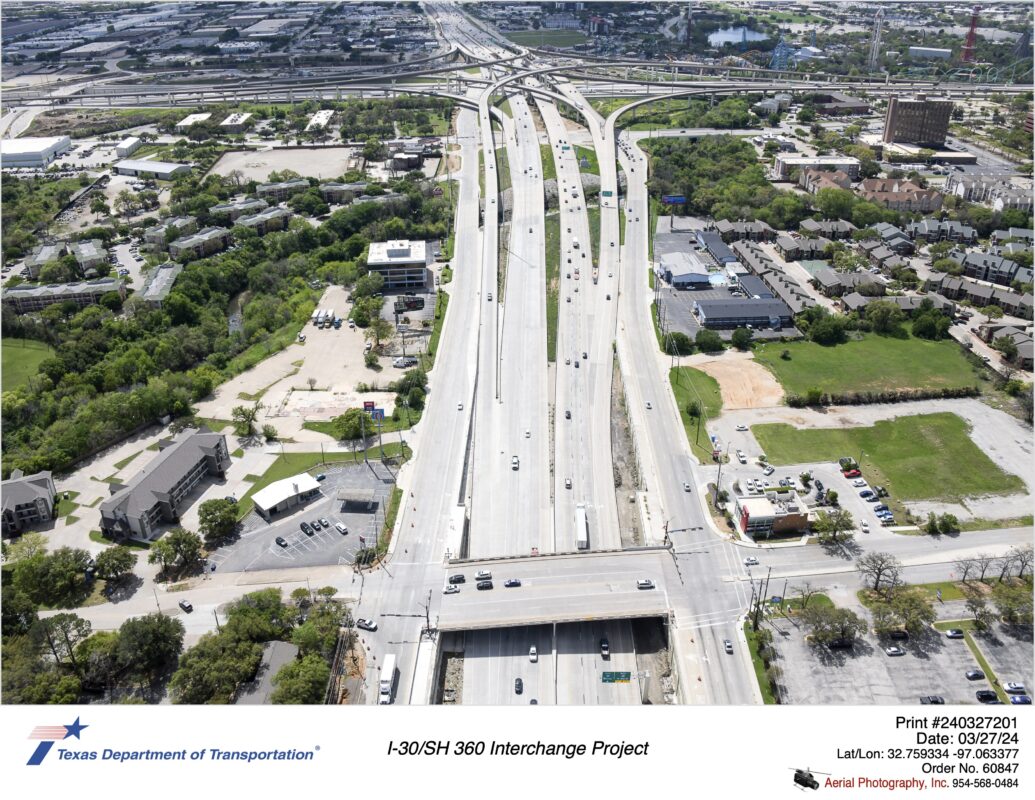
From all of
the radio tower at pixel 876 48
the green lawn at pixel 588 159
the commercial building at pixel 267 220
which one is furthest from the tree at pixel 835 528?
the radio tower at pixel 876 48

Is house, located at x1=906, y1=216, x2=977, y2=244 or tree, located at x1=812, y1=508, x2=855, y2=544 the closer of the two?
tree, located at x1=812, y1=508, x2=855, y2=544

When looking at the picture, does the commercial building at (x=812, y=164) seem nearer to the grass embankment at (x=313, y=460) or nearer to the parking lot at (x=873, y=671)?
the grass embankment at (x=313, y=460)

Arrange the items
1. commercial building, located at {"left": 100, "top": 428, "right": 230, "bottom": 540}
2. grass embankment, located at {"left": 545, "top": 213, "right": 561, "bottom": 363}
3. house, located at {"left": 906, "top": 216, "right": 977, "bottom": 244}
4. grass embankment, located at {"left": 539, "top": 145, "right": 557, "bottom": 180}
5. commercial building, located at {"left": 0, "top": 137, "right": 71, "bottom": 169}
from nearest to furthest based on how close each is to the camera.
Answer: commercial building, located at {"left": 100, "top": 428, "right": 230, "bottom": 540} < grass embankment, located at {"left": 545, "top": 213, "right": 561, "bottom": 363} < house, located at {"left": 906, "top": 216, "right": 977, "bottom": 244} < grass embankment, located at {"left": 539, "top": 145, "right": 557, "bottom": 180} < commercial building, located at {"left": 0, "top": 137, "right": 71, "bottom": 169}

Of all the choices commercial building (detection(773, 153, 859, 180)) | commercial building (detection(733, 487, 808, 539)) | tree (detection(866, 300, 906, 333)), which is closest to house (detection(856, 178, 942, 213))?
commercial building (detection(773, 153, 859, 180))

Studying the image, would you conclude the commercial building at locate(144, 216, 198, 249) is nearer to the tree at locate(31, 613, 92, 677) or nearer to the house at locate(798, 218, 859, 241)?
the tree at locate(31, 613, 92, 677)

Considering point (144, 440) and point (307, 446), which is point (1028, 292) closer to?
point (307, 446)
